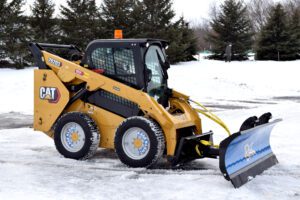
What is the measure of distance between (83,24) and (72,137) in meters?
21.1

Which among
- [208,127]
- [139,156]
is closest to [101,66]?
[139,156]

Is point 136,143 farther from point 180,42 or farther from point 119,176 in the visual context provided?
point 180,42

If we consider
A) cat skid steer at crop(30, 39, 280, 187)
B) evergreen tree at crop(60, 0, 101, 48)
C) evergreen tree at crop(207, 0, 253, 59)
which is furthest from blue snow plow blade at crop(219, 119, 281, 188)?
evergreen tree at crop(207, 0, 253, 59)

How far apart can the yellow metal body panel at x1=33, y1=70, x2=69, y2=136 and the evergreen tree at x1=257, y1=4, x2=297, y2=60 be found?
100 ft

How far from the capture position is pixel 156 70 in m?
7.74

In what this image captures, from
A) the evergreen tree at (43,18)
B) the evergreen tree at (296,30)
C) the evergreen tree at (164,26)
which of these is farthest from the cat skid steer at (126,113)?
the evergreen tree at (296,30)

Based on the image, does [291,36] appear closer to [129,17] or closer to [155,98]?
[129,17]

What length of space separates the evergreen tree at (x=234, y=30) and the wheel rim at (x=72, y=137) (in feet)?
98.7

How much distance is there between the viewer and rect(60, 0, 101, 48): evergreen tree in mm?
27656

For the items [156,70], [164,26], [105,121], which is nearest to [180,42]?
[164,26]

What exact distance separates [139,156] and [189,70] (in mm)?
23090

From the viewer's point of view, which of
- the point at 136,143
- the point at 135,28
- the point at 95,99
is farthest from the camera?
the point at 135,28

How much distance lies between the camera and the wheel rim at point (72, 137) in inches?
292

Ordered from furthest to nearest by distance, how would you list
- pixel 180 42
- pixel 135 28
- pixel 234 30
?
pixel 234 30
pixel 180 42
pixel 135 28
